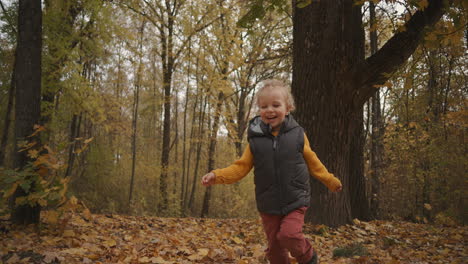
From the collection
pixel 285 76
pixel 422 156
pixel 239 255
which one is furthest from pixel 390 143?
pixel 239 255

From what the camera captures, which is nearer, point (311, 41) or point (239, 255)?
point (239, 255)

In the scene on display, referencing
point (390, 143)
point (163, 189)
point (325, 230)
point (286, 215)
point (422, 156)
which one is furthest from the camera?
point (163, 189)

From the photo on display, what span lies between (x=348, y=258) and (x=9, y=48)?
10.8m

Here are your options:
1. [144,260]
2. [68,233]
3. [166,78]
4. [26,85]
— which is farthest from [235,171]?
[166,78]

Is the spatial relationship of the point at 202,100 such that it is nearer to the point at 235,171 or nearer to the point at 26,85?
the point at 26,85

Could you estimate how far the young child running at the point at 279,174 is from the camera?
8.77ft

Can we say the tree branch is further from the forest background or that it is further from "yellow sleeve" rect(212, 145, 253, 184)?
"yellow sleeve" rect(212, 145, 253, 184)

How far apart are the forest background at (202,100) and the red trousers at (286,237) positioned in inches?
102

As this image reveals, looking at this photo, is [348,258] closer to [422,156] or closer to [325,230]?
[325,230]

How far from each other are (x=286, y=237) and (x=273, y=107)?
1107 millimetres

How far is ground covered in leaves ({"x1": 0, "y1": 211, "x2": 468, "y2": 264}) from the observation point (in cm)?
352

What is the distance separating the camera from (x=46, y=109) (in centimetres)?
823

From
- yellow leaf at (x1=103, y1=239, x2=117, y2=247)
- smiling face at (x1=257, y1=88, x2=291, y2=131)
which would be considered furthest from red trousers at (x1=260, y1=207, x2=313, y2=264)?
yellow leaf at (x1=103, y1=239, x2=117, y2=247)

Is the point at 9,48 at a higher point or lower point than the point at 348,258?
higher
